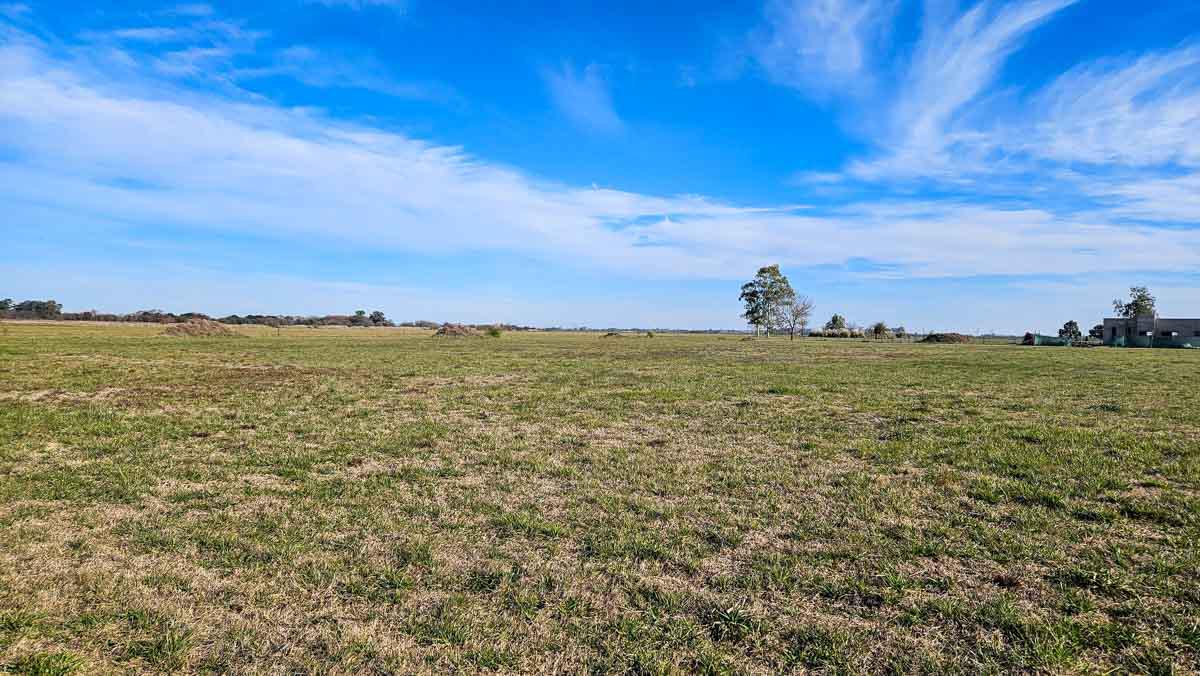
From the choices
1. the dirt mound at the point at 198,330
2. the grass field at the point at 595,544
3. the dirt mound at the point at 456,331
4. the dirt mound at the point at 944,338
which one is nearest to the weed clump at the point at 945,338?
the dirt mound at the point at 944,338

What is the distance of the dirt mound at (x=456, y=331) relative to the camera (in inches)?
3551

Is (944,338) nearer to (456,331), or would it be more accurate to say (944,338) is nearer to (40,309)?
(456,331)

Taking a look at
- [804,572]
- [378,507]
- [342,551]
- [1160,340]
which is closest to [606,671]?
[804,572]

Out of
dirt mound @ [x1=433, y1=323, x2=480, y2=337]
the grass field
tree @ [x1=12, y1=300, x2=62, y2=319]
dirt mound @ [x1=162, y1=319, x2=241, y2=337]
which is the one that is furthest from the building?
tree @ [x1=12, y1=300, x2=62, y2=319]

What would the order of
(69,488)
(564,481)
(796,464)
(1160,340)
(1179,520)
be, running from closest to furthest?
(1179,520) → (69,488) → (564,481) → (796,464) → (1160,340)

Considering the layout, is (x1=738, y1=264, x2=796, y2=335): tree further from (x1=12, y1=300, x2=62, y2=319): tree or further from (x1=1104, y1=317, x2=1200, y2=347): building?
(x1=12, y1=300, x2=62, y2=319): tree

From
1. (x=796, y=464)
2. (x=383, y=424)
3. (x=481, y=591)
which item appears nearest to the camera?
(x=481, y=591)

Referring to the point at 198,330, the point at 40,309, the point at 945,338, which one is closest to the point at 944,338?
the point at 945,338

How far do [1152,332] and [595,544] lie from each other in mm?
112389

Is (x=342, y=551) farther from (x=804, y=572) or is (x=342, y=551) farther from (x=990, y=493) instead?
(x=990, y=493)

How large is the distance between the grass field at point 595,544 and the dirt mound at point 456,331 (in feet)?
259

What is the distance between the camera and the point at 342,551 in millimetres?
5227

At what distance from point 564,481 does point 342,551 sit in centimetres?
315

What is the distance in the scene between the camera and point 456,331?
304ft
